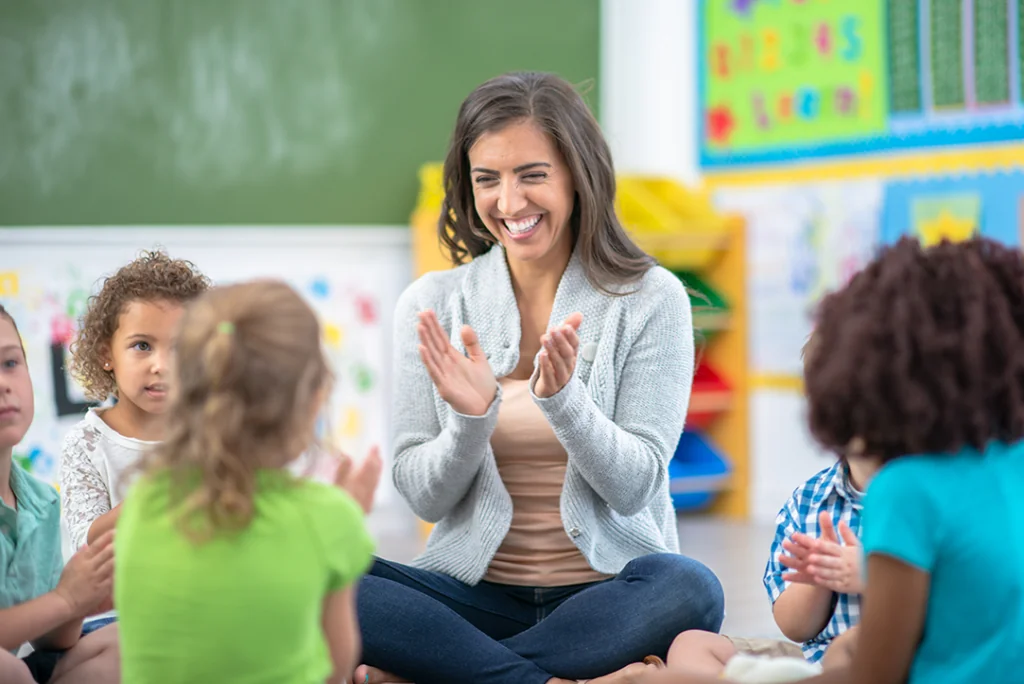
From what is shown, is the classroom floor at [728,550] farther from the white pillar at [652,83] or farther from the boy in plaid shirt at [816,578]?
the white pillar at [652,83]

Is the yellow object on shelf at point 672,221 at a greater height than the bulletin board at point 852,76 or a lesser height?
lesser

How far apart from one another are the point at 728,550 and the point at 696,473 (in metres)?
0.52

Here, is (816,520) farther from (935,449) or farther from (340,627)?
(340,627)

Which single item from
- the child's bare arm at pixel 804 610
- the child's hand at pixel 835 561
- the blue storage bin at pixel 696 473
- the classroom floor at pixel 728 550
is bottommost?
the classroom floor at pixel 728 550

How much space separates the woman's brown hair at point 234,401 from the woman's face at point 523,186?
0.80m

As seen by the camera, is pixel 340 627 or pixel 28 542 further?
pixel 28 542

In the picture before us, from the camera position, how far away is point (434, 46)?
4.25 metres

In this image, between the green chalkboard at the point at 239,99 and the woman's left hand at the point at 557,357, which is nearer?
the woman's left hand at the point at 557,357

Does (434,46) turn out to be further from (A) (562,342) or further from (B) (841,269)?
(A) (562,342)

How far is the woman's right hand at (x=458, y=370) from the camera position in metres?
1.79

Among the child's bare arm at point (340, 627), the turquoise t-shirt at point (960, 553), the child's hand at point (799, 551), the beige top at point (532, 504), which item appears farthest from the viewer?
→ the beige top at point (532, 504)

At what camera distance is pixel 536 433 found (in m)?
2.03

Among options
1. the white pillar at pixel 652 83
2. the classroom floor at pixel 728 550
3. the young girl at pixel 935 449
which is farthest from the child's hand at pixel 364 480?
the white pillar at pixel 652 83

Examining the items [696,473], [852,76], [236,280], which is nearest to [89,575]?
[236,280]
